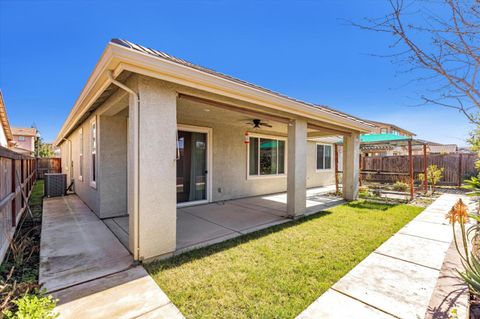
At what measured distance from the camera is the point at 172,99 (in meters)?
3.64

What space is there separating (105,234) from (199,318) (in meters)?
3.40

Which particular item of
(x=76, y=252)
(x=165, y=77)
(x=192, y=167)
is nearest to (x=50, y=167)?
(x=192, y=167)

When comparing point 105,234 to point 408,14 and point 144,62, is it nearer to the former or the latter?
point 144,62

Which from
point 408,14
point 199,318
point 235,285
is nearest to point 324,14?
point 408,14

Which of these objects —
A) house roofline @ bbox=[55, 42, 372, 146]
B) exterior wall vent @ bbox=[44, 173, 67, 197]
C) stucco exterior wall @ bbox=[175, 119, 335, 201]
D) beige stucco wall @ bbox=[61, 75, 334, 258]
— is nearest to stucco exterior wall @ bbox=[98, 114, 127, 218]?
beige stucco wall @ bbox=[61, 75, 334, 258]

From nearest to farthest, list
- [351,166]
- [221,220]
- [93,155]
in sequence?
[221,220] → [93,155] → [351,166]

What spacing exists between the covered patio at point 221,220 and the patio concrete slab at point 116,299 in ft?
3.15

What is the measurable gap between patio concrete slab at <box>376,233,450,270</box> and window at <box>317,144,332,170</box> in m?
8.31

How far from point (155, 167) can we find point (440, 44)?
3.91m

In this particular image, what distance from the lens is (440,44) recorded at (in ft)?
7.88

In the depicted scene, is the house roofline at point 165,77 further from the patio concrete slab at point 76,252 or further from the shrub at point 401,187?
the shrub at point 401,187

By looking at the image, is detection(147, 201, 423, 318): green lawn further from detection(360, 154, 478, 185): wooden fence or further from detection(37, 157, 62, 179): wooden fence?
detection(37, 157, 62, 179): wooden fence

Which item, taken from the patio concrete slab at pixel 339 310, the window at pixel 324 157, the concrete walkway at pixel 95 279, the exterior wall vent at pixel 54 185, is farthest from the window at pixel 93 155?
the window at pixel 324 157

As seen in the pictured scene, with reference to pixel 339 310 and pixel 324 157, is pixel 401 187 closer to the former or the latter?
pixel 324 157
